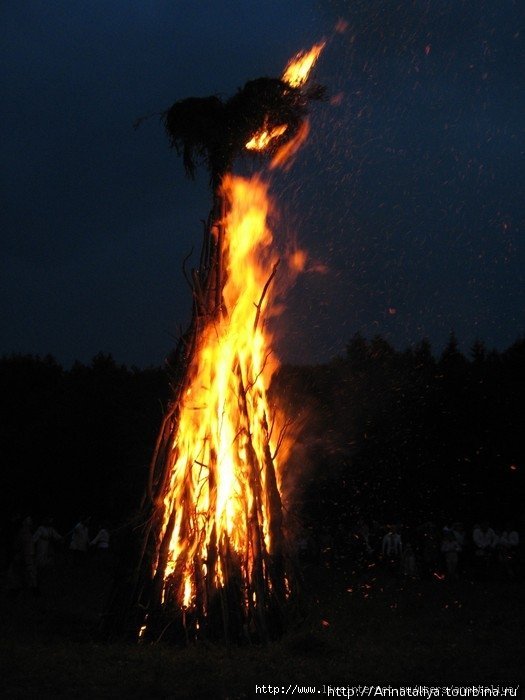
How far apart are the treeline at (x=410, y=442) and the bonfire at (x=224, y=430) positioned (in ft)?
45.4

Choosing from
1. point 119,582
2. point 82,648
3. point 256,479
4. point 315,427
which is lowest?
point 82,648

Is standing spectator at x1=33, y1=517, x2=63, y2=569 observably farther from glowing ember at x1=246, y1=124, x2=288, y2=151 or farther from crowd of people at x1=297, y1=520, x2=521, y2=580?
glowing ember at x1=246, y1=124, x2=288, y2=151

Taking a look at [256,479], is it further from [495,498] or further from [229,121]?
[495,498]

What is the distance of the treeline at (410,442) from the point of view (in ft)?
79.0

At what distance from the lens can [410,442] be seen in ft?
83.2

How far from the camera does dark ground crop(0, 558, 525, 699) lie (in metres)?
6.45

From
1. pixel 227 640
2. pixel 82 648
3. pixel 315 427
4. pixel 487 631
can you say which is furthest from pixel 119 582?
pixel 315 427

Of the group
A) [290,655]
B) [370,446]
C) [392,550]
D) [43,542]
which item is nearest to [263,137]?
[290,655]

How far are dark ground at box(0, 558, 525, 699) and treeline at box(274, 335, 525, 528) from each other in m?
13.1

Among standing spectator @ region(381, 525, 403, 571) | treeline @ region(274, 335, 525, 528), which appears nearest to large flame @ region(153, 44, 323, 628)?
standing spectator @ region(381, 525, 403, 571)

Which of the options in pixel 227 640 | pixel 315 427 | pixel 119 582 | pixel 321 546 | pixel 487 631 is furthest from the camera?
pixel 315 427

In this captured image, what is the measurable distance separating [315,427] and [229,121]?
16090 millimetres

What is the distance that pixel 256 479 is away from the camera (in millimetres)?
8461

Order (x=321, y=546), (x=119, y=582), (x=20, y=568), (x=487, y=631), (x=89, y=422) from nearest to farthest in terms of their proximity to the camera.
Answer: (x=119, y=582)
(x=487, y=631)
(x=20, y=568)
(x=321, y=546)
(x=89, y=422)
